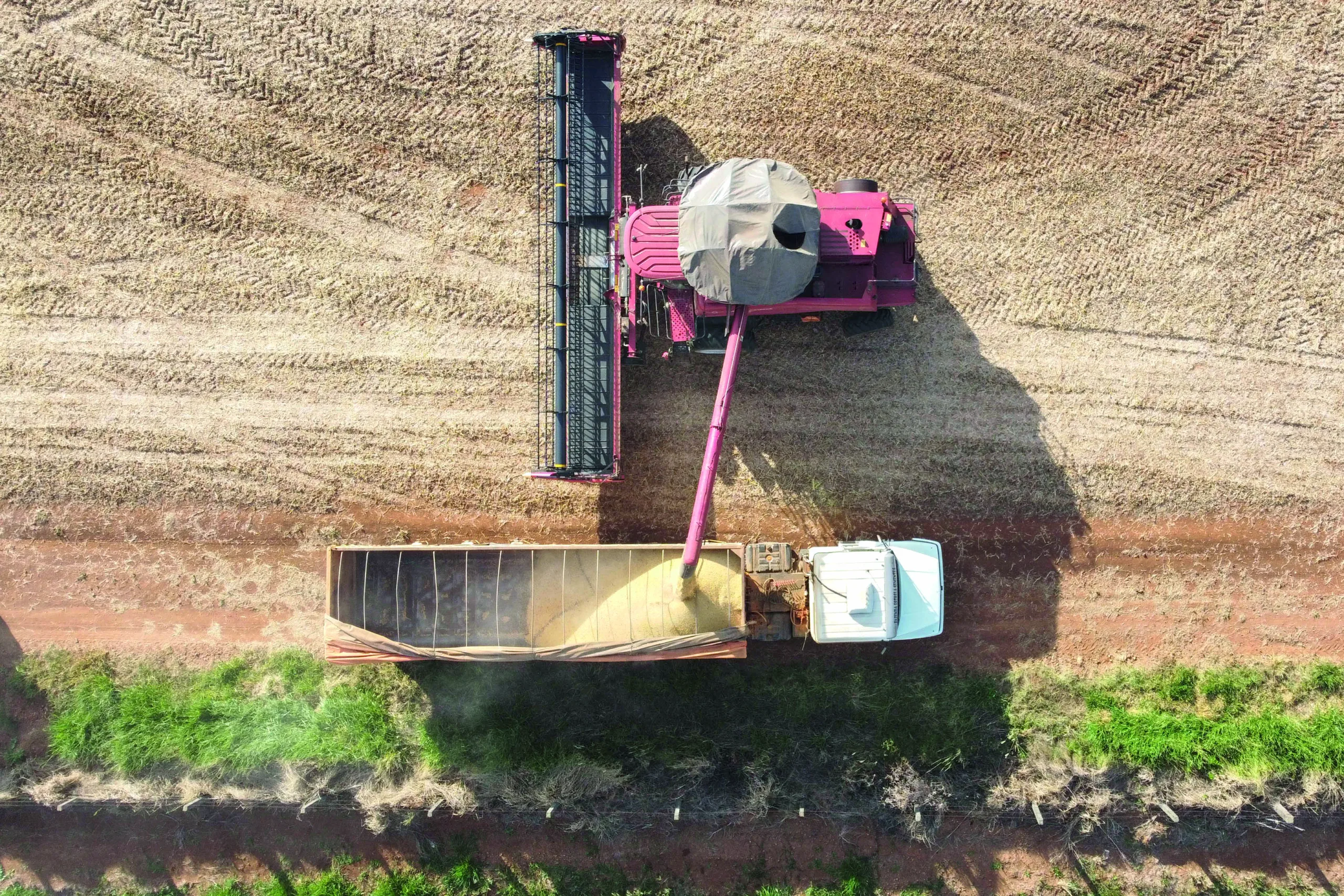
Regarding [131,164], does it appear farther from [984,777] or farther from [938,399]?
[984,777]

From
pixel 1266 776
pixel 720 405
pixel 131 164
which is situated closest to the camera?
pixel 720 405

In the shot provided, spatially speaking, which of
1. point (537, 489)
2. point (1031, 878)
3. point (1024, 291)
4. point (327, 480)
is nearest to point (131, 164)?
point (327, 480)

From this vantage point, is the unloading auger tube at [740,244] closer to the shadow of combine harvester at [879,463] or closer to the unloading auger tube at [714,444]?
the unloading auger tube at [714,444]

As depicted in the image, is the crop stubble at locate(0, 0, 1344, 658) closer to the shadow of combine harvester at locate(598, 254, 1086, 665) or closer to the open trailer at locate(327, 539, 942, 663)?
the shadow of combine harvester at locate(598, 254, 1086, 665)

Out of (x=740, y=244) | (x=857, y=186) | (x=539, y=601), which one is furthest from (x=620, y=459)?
(x=857, y=186)

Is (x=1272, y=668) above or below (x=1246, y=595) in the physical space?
below

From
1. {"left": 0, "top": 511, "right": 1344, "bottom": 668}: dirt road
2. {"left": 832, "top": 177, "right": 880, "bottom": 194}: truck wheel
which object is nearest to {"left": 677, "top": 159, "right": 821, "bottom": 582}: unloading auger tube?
{"left": 832, "top": 177, "right": 880, "bottom": 194}: truck wheel

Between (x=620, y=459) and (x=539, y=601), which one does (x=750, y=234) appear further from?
(x=539, y=601)
